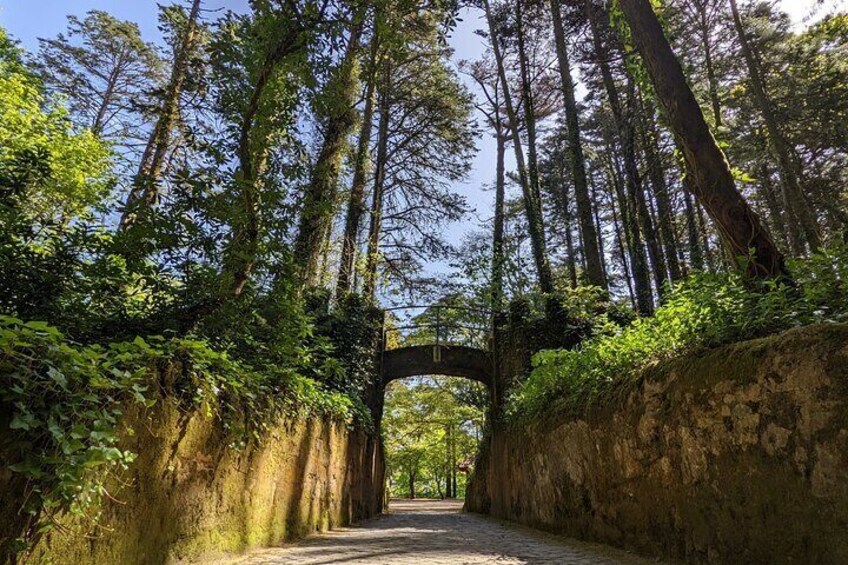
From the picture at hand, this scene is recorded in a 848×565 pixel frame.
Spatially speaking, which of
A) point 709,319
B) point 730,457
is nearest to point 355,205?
point 709,319

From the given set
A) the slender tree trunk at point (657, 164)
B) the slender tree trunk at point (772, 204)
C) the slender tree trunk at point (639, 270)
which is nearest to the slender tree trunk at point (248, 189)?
the slender tree trunk at point (639, 270)

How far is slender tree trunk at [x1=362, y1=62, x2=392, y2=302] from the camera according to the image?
48.0 ft

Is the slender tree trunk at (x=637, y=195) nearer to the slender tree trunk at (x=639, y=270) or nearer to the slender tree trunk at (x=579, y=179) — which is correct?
the slender tree trunk at (x=639, y=270)

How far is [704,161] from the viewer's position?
494 centimetres

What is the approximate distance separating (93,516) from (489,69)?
69.0 feet

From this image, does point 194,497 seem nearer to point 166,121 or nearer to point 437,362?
point 166,121

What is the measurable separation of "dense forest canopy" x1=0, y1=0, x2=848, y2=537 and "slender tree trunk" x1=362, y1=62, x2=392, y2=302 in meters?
0.09

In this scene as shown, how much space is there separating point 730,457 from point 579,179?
32.8 feet

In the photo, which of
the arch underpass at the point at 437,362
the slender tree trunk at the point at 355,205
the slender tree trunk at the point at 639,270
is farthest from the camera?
the arch underpass at the point at 437,362

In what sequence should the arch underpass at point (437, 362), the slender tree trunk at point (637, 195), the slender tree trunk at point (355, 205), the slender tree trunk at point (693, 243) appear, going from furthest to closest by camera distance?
the arch underpass at point (437, 362) < the slender tree trunk at point (355, 205) < the slender tree trunk at point (693, 243) < the slender tree trunk at point (637, 195)

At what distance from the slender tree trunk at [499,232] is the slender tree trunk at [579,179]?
252 cm

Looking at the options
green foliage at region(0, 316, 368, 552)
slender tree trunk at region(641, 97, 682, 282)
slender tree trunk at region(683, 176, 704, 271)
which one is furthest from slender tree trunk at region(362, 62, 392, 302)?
green foliage at region(0, 316, 368, 552)

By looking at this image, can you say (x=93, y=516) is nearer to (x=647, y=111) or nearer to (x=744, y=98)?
(x=647, y=111)

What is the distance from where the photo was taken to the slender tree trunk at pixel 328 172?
5.70 meters
